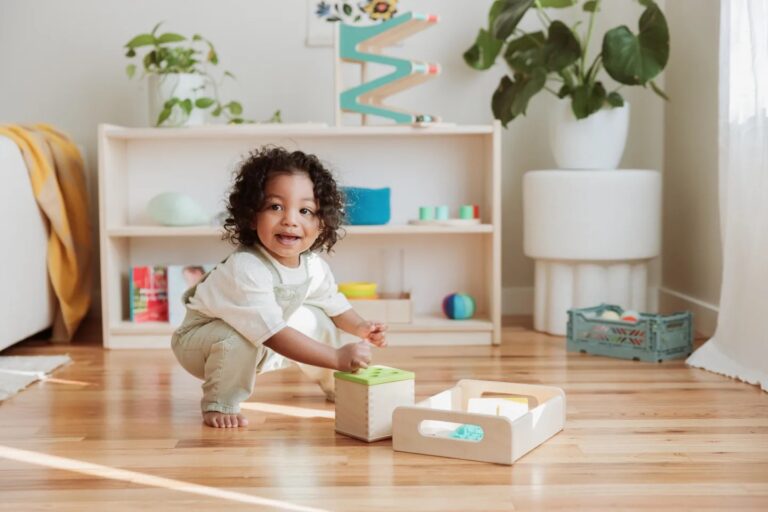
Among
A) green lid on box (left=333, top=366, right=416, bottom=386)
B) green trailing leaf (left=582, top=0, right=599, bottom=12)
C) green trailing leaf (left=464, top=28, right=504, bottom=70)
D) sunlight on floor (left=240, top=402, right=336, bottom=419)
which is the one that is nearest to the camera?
green lid on box (left=333, top=366, right=416, bottom=386)

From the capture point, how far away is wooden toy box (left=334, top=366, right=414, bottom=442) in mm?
1632

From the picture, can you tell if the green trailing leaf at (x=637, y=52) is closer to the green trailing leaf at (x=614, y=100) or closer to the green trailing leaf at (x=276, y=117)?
the green trailing leaf at (x=614, y=100)

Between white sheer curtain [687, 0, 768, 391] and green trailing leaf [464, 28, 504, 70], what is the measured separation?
82 cm

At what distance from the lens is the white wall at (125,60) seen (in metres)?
3.10

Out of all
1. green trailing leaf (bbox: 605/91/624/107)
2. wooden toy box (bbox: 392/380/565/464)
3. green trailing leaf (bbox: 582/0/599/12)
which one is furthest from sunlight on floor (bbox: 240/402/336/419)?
green trailing leaf (bbox: 582/0/599/12)

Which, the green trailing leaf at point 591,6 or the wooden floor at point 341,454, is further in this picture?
the green trailing leaf at point 591,6

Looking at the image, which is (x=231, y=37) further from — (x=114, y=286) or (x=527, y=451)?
(x=527, y=451)

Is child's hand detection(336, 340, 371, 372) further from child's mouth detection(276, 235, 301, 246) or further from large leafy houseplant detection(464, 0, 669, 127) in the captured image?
large leafy houseplant detection(464, 0, 669, 127)

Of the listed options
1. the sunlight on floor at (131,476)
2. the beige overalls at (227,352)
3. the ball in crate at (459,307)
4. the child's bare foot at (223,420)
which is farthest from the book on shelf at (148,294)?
the sunlight on floor at (131,476)

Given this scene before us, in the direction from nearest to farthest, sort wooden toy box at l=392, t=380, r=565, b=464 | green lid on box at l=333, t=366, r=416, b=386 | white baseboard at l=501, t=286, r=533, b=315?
wooden toy box at l=392, t=380, r=565, b=464, green lid on box at l=333, t=366, r=416, b=386, white baseboard at l=501, t=286, r=533, b=315

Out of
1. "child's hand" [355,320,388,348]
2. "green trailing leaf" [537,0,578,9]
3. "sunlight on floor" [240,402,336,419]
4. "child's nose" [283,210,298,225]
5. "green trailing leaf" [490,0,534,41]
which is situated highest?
"green trailing leaf" [537,0,578,9]

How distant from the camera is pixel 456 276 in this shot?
2.96 meters

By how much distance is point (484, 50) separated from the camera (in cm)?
299

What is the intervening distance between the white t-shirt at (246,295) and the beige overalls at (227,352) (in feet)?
0.06
